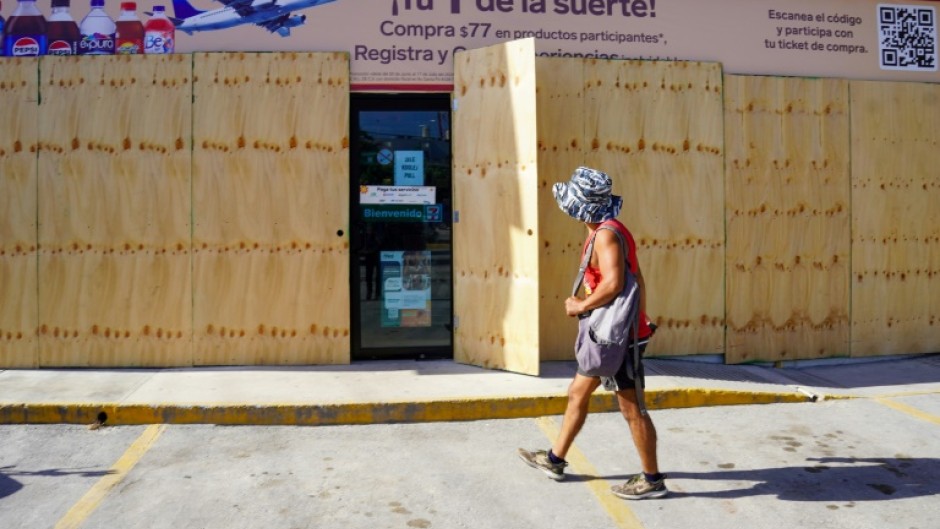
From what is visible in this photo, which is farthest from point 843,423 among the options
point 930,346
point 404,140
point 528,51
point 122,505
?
point 122,505

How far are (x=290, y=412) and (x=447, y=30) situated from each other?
158 inches

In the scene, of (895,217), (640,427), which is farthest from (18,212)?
(895,217)

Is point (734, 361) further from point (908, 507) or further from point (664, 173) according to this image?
point (908, 507)

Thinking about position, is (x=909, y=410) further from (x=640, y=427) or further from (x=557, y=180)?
(x=557, y=180)

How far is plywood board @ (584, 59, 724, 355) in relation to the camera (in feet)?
27.6

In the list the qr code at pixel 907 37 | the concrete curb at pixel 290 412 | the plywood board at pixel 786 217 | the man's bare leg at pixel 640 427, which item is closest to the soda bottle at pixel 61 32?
the concrete curb at pixel 290 412

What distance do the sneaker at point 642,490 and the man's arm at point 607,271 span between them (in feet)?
3.75

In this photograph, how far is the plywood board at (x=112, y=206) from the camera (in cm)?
812

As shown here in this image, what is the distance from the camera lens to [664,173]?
336 inches

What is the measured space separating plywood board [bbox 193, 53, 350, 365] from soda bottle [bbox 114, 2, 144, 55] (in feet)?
2.10

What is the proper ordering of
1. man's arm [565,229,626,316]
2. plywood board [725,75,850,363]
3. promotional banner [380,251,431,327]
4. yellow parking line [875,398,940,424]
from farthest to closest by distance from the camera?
1. plywood board [725,75,850,363]
2. promotional banner [380,251,431,327]
3. yellow parking line [875,398,940,424]
4. man's arm [565,229,626,316]

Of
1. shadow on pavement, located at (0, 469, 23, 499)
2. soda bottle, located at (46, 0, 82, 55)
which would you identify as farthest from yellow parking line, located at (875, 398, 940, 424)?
soda bottle, located at (46, 0, 82, 55)

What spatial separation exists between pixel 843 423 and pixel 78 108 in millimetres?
7474

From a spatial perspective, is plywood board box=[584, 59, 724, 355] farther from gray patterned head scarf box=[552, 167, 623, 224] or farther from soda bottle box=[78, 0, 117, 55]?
soda bottle box=[78, 0, 117, 55]
